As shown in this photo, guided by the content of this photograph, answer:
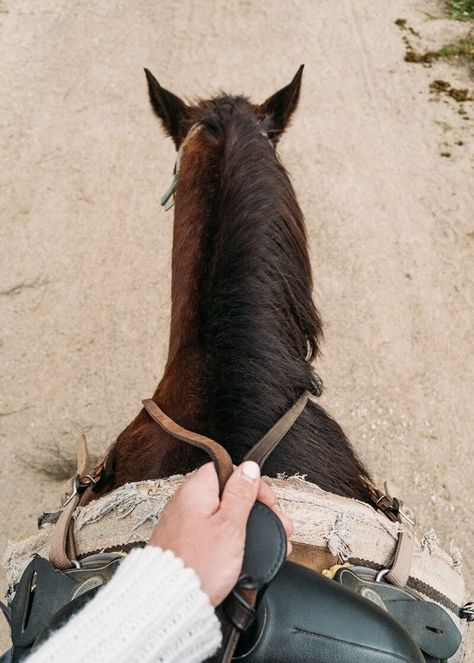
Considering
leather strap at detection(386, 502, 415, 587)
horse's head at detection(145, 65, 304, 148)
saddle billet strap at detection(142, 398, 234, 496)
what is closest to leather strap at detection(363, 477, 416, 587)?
leather strap at detection(386, 502, 415, 587)

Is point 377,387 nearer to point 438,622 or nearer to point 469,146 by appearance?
point 438,622

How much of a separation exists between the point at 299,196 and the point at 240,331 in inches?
86.9

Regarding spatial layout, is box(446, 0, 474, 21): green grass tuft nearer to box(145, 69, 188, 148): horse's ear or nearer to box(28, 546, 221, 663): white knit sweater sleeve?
box(145, 69, 188, 148): horse's ear

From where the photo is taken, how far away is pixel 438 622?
109 centimetres

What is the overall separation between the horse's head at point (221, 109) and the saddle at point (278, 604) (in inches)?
32.8

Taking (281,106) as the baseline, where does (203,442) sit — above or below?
below

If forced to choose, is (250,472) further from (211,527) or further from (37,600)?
(37,600)

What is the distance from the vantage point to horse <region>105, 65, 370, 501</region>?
1156 millimetres

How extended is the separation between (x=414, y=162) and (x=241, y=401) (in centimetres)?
272

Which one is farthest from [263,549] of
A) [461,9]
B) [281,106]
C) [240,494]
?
[461,9]

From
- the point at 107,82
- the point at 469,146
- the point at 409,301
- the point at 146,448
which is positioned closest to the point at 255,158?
the point at 146,448

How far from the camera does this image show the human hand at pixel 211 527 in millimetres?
687

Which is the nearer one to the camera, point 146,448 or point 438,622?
point 438,622

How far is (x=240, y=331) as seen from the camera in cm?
118
